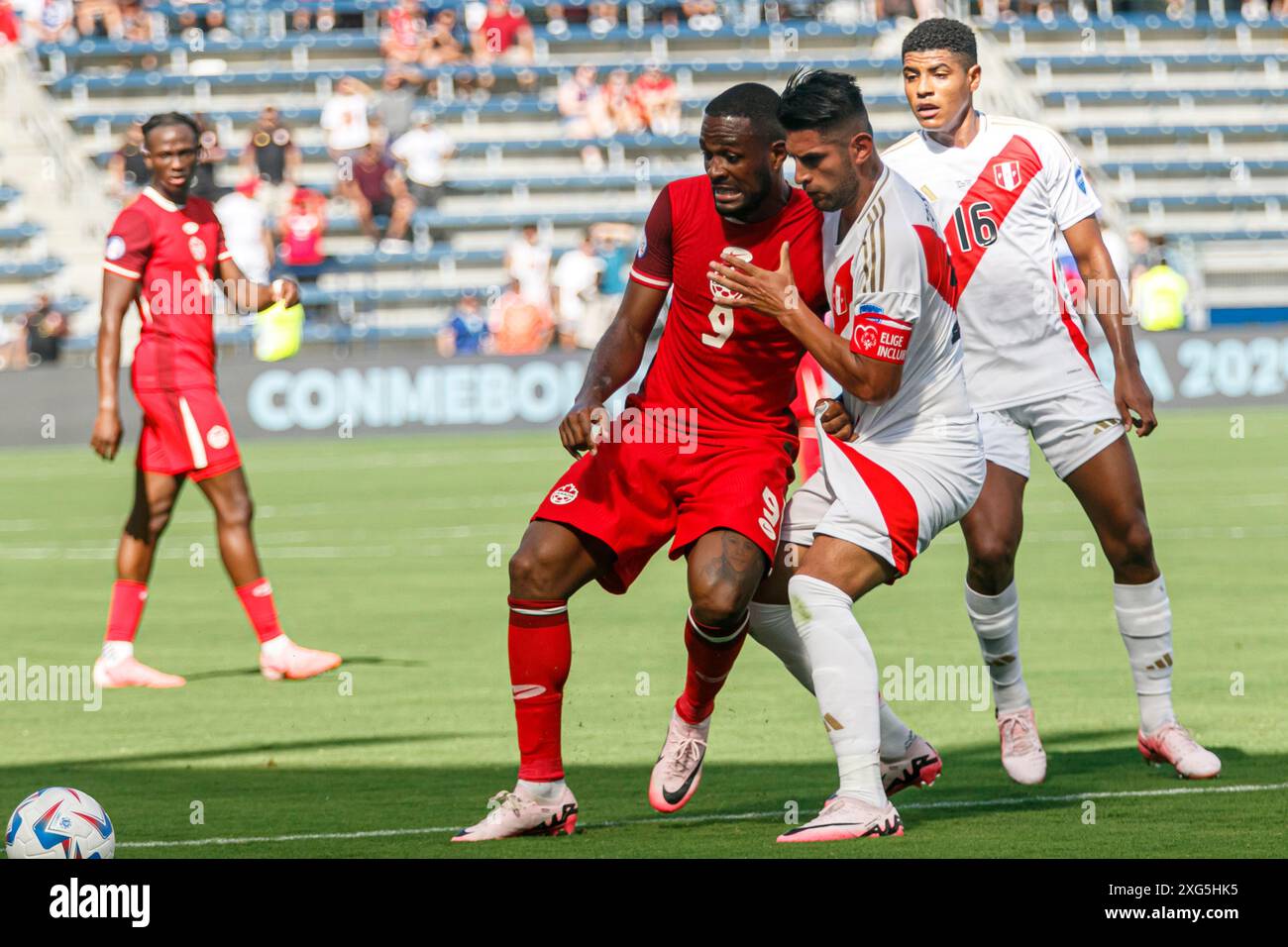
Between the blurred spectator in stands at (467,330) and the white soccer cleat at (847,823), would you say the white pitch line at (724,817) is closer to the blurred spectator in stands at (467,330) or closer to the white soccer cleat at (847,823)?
the white soccer cleat at (847,823)

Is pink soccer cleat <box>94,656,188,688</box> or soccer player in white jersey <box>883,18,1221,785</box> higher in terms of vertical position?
soccer player in white jersey <box>883,18,1221,785</box>

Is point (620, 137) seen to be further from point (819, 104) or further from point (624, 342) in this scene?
point (819, 104)

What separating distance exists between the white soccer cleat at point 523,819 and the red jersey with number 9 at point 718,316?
4.00ft

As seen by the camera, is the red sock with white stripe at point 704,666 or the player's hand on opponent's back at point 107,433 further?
the player's hand on opponent's back at point 107,433

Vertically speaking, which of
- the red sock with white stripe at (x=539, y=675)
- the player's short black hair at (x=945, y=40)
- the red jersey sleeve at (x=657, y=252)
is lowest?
the red sock with white stripe at (x=539, y=675)

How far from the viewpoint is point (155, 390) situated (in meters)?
10.1

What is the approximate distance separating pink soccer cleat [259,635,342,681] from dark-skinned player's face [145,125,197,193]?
2.19 metres

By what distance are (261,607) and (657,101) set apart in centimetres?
2252

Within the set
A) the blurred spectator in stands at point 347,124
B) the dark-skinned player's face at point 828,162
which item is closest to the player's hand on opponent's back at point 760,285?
the dark-skinned player's face at point 828,162

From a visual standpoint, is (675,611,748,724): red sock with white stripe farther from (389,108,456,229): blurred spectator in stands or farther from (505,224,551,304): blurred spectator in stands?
(389,108,456,229): blurred spectator in stands

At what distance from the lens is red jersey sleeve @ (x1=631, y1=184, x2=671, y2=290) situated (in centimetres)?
663

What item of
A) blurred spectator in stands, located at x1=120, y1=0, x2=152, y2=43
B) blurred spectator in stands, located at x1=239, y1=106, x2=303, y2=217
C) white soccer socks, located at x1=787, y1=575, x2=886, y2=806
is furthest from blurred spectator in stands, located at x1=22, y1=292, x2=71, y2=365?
white soccer socks, located at x1=787, y1=575, x2=886, y2=806

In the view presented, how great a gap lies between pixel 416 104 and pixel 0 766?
24.4 meters

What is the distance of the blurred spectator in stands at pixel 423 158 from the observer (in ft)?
98.3
